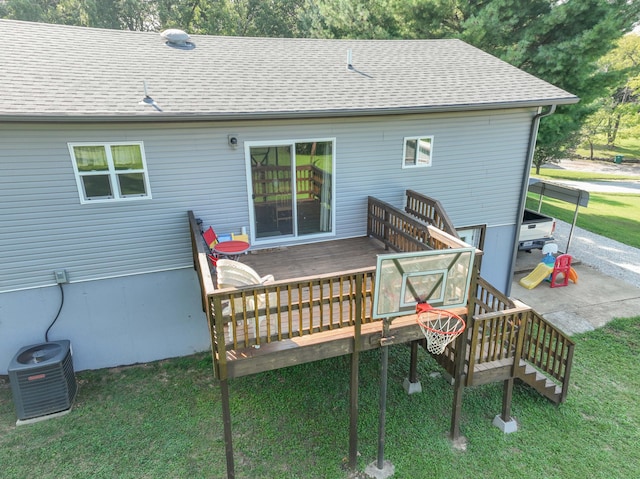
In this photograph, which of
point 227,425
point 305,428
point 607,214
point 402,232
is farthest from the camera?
point 607,214

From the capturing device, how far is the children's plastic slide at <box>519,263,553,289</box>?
34.0ft

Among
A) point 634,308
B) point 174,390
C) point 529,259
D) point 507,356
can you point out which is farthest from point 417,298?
point 529,259

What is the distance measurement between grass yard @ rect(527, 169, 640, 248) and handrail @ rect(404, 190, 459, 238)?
36.2 ft

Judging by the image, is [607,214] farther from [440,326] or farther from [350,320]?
[350,320]

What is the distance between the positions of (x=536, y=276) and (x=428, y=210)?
17.0ft

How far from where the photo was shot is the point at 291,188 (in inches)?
279

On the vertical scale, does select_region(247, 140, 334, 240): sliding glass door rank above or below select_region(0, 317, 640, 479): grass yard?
above

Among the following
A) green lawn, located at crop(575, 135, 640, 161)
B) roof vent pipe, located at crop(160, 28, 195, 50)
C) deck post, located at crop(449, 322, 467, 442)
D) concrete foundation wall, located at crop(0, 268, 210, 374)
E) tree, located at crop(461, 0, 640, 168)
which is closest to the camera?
deck post, located at crop(449, 322, 467, 442)

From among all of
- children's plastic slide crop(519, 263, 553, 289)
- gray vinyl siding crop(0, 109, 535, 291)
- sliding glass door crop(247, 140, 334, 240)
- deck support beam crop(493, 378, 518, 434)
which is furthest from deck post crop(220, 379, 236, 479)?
children's plastic slide crop(519, 263, 553, 289)

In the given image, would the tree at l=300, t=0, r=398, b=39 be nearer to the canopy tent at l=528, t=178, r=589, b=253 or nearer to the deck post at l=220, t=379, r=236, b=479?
the canopy tent at l=528, t=178, r=589, b=253

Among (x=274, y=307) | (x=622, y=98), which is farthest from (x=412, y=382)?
(x=622, y=98)

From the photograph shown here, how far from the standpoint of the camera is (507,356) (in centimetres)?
593

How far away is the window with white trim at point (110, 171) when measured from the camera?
229 inches

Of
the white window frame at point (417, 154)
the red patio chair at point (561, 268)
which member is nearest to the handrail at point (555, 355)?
the white window frame at point (417, 154)
